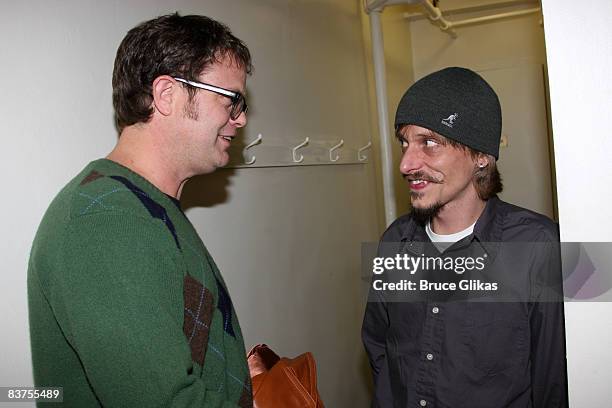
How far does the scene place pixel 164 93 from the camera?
46.6 inches

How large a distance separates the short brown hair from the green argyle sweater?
0.60ft

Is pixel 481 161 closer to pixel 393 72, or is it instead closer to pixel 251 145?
pixel 251 145

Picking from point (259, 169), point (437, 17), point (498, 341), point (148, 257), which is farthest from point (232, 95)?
point (437, 17)

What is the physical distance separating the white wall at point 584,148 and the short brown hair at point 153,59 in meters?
0.72

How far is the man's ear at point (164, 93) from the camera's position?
46.2 inches

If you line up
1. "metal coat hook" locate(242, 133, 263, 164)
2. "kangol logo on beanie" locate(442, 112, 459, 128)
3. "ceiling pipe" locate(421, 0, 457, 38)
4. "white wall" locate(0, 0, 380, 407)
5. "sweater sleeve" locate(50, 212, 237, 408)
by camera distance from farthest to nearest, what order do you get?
"ceiling pipe" locate(421, 0, 457, 38) → "metal coat hook" locate(242, 133, 263, 164) → "kangol logo on beanie" locate(442, 112, 459, 128) → "white wall" locate(0, 0, 380, 407) → "sweater sleeve" locate(50, 212, 237, 408)

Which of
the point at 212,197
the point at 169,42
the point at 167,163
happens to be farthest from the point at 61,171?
the point at 212,197

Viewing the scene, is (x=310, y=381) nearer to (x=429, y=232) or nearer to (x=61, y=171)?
(x=429, y=232)

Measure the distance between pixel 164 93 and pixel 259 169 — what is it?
84cm

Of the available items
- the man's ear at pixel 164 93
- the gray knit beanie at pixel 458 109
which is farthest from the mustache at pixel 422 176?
the man's ear at pixel 164 93

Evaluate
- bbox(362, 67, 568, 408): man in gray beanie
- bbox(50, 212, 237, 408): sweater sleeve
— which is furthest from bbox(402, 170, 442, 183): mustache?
bbox(50, 212, 237, 408): sweater sleeve

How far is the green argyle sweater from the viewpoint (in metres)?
0.85

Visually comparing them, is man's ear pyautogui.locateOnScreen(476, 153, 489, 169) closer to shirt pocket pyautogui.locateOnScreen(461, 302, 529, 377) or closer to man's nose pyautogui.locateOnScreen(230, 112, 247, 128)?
shirt pocket pyautogui.locateOnScreen(461, 302, 529, 377)

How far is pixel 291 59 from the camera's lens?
232cm
